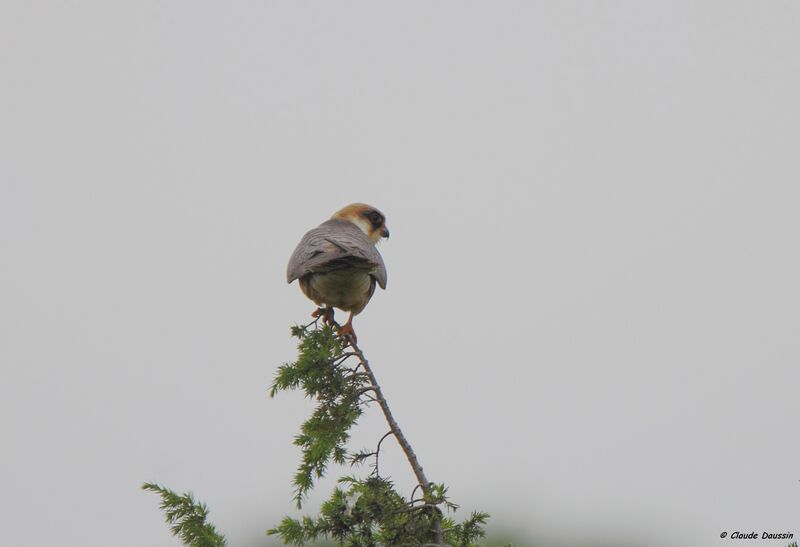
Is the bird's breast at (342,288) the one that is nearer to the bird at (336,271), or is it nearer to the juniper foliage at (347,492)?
the bird at (336,271)

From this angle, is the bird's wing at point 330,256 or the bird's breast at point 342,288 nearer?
the bird's wing at point 330,256

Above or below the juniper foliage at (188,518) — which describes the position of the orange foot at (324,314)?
above

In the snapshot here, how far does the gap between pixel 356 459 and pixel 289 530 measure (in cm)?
46

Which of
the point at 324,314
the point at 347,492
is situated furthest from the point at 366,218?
the point at 347,492

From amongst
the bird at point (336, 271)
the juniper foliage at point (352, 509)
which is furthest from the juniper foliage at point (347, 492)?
the bird at point (336, 271)

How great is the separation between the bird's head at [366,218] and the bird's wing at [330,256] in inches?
72.7

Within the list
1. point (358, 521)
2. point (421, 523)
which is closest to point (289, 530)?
point (358, 521)

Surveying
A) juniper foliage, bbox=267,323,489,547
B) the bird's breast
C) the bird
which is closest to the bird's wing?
the bird

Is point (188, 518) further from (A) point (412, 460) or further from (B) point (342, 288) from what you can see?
(B) point (342, 288)

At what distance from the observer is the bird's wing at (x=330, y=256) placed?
6.05 metres

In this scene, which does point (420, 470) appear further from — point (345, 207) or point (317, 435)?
point (345, 207)

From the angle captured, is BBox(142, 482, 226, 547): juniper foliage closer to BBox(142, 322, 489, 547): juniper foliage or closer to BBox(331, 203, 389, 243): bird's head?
BBox(142, 322, 489, 547): juniper foliage

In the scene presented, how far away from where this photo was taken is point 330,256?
19.9 ft

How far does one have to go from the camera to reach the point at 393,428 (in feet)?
11.7
